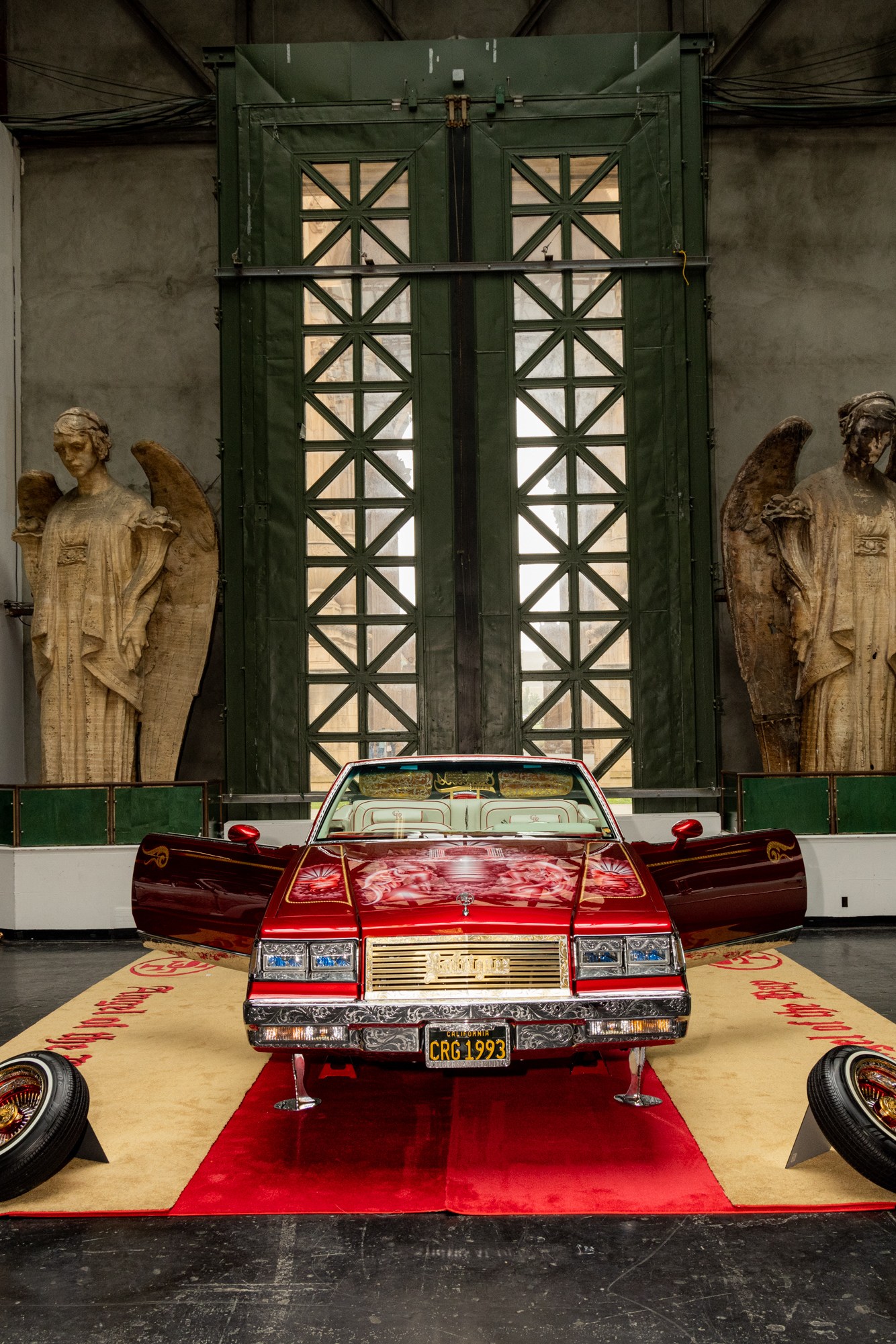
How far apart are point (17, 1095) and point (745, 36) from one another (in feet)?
37.2

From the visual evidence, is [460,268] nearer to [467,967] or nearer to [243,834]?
[243,834]

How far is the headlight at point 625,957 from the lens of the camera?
318 centimetres

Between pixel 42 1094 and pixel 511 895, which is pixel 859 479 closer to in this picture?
pixel 511 895

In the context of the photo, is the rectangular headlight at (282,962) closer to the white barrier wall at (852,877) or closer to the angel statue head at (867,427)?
the white barrier wall at (852,877)

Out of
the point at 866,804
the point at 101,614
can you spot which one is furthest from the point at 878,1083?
the point at 101,614

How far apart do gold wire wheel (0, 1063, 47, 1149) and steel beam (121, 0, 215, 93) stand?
10162mm

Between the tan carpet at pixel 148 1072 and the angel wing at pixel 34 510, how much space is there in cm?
407

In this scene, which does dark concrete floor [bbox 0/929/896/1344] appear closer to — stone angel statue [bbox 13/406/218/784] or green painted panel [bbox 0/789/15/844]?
green painted panel [bbox 0/789/15/844]

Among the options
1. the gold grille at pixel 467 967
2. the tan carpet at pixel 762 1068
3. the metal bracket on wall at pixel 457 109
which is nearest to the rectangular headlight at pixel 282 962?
the gold grille at pixel 467 967

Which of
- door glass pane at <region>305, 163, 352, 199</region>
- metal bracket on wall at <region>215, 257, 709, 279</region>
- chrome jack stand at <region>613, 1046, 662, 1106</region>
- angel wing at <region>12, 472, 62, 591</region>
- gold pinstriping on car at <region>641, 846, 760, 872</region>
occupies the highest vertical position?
door glass pane at <region>305, 163, 352, 199</region>

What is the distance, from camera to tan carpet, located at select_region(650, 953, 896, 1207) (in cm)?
310

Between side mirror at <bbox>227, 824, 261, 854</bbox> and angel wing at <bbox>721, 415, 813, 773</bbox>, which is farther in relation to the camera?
angel wing at <bbox>721, 415, 813, 773</bbox>

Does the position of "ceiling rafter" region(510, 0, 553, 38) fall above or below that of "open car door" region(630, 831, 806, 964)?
above

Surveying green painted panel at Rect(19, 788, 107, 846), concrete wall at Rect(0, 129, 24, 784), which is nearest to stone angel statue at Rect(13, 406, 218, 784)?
green painted panel at Rect(19, 788, 107, 846)
